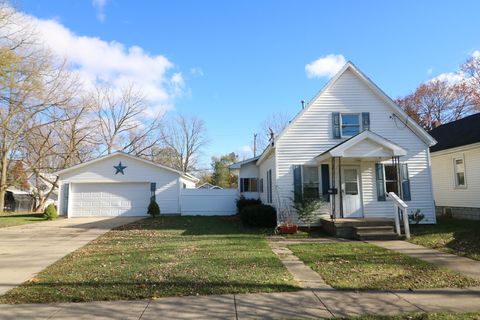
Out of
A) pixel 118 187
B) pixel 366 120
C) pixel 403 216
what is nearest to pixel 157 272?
Result: pixel 403 216

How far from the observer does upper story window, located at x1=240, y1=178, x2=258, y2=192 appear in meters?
22.2

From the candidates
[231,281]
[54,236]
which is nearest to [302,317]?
[231,281]

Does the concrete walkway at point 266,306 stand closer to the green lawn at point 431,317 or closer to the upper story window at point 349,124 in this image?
the green lawn at point 431,317

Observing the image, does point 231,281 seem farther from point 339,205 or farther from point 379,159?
point 379,159

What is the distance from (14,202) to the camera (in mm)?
37094

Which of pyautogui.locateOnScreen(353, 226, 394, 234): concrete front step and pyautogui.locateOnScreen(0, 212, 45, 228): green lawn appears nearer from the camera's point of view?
pyautogui.locateOnScreen(353, 226, 394, 234): concrete front step

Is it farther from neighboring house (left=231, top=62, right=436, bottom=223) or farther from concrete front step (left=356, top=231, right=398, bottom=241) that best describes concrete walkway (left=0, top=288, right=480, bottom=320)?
neighboring house (left=231, top=62, right=436, bottom=223)

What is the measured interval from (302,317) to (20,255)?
8180 millimetres

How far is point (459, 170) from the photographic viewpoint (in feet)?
55.1

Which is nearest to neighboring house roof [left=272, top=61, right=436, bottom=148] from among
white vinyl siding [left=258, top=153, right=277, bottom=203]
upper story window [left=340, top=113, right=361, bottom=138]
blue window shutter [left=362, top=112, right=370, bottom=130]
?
blue window shutter [left=362, top=112, right=370, bottom=130]

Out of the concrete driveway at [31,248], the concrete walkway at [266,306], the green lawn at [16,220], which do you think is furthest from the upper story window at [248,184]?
the concrete walkway at [266,306]

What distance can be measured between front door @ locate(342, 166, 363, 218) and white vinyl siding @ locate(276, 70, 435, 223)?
0.25 metres

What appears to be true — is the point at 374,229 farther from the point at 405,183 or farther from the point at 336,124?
the point at 336,124

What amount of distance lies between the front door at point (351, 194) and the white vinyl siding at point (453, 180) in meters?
5.36
